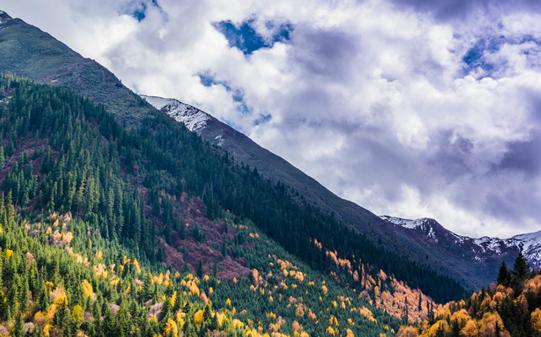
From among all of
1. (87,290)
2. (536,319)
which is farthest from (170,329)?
(536,319)

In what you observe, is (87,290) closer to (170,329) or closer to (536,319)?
(170,329)

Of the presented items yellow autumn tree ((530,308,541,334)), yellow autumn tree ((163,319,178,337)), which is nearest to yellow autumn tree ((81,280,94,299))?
yellow autumn tree ((163,319,178,337))

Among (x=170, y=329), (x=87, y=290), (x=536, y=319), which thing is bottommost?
(x=170, y=329)

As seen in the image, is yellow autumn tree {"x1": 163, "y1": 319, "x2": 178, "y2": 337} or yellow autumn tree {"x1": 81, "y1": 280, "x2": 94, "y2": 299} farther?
yellow autumn tree {"x1": 163, "y1": 319, "x2": 178, "y2": 337}

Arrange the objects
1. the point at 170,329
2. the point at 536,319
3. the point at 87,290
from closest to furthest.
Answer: the point at 536,319, the point at 87,290, the point at 170,329

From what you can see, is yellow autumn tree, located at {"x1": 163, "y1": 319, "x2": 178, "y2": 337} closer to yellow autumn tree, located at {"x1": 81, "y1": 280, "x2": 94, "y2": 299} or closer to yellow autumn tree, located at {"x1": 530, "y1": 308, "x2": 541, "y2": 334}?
yellow autumn tree, located at {"x1": 81, "y1": 280, "x2": 94, "y2": 299}

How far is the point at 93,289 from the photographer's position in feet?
646

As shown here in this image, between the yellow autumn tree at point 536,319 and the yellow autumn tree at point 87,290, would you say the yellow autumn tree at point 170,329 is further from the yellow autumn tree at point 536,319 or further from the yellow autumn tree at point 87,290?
the yellow autumn tree at point 536,319

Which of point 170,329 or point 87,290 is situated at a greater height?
point 87,290

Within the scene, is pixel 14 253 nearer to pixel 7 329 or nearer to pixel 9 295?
pixel 9 295

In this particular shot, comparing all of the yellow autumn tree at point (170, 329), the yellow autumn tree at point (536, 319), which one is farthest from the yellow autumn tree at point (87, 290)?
the yellow autumn tree at point (536, 319)

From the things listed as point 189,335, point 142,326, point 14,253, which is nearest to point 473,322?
point 189,335

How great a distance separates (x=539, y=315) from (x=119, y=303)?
149 m

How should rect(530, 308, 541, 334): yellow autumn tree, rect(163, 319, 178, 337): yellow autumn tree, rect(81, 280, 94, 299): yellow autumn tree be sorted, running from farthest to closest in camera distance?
rect(163, 319, 178, 337): yellow autumn tree
rect(81, 280, 94, 299): yellow autumn tree
rect(530, 308, 541, 334): yellow autumn tree
